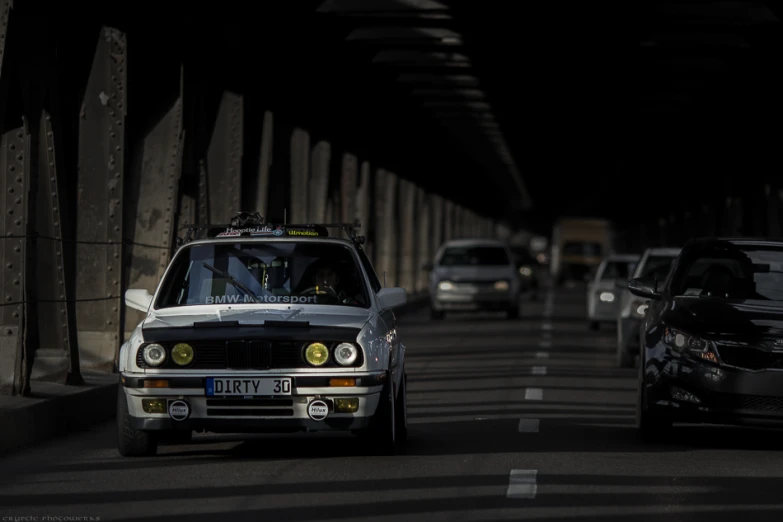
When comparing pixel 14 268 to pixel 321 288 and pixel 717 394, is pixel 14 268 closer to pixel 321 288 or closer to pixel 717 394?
pixel 321 288

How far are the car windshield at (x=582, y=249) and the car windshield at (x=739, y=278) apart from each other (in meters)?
67.5

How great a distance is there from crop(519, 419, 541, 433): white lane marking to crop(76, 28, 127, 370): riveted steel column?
483 cm

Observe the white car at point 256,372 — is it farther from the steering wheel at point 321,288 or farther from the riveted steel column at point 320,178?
the riveted steel column at point 320,178

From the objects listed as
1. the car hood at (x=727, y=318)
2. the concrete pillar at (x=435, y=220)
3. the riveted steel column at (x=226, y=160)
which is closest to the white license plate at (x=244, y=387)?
the car hood at (x=727, y=318)

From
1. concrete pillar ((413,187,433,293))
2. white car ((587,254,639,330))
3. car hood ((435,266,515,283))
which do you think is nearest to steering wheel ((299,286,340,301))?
white car ((587,254,639,330))

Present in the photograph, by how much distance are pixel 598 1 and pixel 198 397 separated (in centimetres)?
1296

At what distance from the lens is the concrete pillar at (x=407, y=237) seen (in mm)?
58438

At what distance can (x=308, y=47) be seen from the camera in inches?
1062

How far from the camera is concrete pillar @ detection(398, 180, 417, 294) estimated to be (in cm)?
5844

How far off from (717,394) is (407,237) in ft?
162

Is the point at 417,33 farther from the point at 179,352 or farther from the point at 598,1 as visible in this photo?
the point at 179,352

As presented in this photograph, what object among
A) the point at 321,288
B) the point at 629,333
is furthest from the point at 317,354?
the point at 629,333

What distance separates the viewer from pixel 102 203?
1761 centimetres

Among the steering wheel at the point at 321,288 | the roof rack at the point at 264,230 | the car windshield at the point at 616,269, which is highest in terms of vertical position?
the roof rack at the point at 264,230
